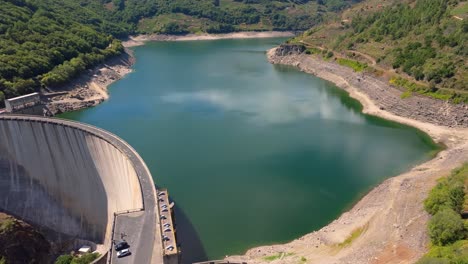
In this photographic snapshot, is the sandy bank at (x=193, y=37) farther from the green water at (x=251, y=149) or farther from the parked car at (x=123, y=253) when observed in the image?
the parked car at (x=123, y=253)

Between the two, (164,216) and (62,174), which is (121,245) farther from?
(62,174)

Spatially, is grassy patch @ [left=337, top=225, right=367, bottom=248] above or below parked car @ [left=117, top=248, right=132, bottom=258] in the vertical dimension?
below

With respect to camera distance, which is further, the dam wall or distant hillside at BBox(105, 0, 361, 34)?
distant hillside at BBox(105, 0, 361, 34)

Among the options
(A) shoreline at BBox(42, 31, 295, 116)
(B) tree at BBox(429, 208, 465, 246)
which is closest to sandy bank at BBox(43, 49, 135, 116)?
(A) shoreline at BBox(42, 31, 295, 116)

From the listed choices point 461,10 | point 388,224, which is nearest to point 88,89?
point 388,224

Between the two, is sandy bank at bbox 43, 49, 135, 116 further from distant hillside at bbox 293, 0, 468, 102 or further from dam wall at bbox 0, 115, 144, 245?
distant hillside at bbox 293, 0, 468, 102

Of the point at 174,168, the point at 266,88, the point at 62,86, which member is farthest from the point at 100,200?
the point at 266,88
